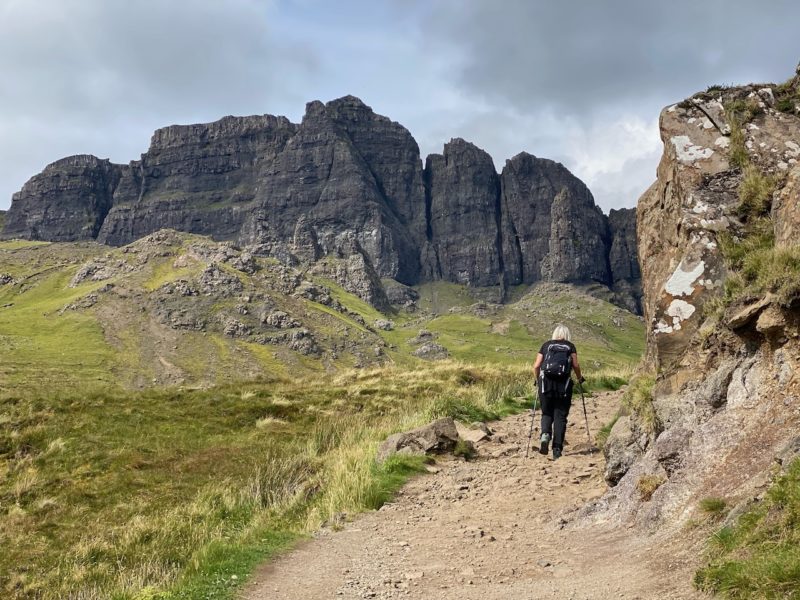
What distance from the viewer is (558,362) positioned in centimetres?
1295

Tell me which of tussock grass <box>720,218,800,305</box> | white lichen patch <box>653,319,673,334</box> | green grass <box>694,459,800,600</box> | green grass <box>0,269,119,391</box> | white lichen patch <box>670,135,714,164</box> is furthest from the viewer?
green grass <box>0,269,119,391</box>

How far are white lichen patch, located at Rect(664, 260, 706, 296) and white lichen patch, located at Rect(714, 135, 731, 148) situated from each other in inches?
122

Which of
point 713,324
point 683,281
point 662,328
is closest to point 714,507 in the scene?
point 713,324

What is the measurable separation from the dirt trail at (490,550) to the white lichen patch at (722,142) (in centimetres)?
666

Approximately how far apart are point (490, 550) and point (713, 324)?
14.9 feet

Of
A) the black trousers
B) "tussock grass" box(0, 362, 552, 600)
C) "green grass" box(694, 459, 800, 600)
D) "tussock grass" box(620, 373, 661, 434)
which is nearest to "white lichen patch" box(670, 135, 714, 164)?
"tussock grass" box(620, 373, 661, 434)

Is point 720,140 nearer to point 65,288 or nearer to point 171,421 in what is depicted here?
point 171,421

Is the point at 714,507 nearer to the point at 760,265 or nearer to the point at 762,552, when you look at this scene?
the point at 762,552

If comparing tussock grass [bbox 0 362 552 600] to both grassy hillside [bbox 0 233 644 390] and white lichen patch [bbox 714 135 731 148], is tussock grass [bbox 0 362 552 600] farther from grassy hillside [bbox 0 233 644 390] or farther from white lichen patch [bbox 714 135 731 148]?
grassy hillside [bbox 0 233 644 390]

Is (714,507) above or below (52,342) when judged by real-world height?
above

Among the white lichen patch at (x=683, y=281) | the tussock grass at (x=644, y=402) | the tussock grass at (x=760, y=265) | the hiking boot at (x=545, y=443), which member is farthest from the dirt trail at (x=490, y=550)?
the white lichen patch at (x=683, y=281)

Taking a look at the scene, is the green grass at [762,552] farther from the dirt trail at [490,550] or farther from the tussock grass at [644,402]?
the tussock grass at [644,402]

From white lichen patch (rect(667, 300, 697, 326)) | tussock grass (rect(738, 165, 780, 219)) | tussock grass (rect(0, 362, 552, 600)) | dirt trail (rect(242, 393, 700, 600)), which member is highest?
tussock grass (rect(738, 165, 780, 219))

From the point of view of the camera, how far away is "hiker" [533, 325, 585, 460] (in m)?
12.9
